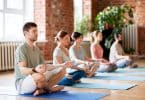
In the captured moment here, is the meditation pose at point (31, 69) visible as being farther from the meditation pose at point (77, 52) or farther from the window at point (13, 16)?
the window at point (13, 16)

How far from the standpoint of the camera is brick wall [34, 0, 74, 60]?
30.1ft

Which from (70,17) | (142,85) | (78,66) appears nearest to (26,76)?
(78,66)

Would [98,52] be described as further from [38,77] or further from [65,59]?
[38,77]

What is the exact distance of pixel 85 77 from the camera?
6480mm

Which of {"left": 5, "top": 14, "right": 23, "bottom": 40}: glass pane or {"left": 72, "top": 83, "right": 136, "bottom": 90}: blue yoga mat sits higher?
{"left": 5, "top": 14, "right": 23, "bottom": 40}: glass pane

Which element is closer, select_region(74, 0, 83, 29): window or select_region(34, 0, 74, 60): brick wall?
select_region(34, 0, 74, 60): brick wall

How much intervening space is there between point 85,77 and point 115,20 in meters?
4.57

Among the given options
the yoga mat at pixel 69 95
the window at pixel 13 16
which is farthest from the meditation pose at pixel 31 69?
the window at pixel 13 16

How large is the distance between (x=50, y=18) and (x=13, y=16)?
3.65 feet

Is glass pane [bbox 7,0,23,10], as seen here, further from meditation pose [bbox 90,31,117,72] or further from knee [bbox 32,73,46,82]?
knee [bbox 32,73,46,82]

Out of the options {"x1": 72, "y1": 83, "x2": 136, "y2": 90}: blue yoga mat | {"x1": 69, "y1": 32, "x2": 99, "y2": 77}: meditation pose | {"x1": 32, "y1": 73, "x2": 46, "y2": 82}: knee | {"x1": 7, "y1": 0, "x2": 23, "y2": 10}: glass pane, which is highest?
{"x1": 7, "y1": 0, "x2": 23, "y2": 10}: glass pane

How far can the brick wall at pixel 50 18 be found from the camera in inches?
361

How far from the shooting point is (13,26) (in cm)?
871

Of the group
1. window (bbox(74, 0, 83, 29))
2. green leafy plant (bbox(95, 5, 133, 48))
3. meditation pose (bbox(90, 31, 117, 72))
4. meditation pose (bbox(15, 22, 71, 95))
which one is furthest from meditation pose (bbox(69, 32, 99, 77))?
window (bbox(74, 0, 83, 29))
